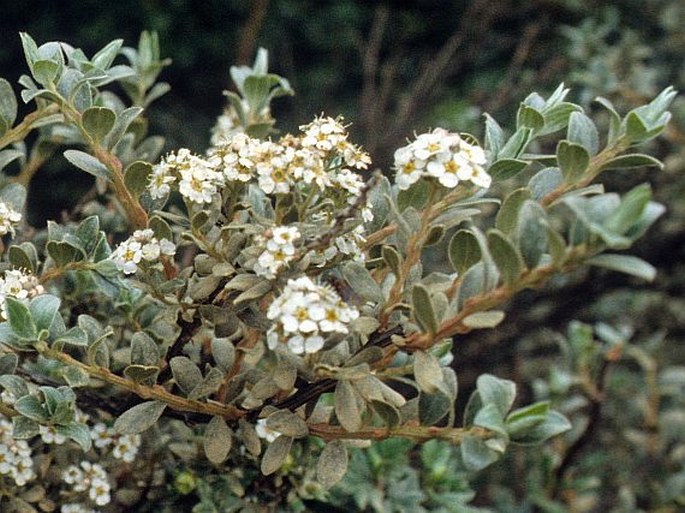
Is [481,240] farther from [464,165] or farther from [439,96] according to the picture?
[439,96]

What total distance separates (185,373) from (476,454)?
271mm

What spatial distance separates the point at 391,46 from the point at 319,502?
2.08 m

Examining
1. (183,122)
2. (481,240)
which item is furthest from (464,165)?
(183,122)

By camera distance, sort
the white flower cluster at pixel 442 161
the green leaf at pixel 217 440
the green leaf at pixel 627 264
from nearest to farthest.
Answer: the green leaf at pixel 627 264 < the white flower cluster at pixel 442 161 < the green leaf at pixel 217 440

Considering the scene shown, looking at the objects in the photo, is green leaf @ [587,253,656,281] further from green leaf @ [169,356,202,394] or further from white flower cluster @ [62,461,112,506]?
white flower cluster @ [62,461,112,506]

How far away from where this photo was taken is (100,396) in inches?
38.3

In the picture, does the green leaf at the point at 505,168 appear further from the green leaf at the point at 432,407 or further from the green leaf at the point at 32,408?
the green leaf at the point at 32,408

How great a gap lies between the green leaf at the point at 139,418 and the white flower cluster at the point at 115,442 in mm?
134

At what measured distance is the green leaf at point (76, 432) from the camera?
2.63 ft

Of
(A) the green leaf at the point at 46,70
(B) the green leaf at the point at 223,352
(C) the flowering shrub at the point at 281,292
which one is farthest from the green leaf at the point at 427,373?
(A) the green leaf at the point at 46,70

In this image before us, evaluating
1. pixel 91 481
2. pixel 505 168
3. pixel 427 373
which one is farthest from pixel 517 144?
pixel 91 481

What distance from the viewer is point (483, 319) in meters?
0.70

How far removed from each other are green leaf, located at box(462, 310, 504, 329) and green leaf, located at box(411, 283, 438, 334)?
0.03 meters

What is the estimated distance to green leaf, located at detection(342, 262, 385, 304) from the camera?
0.78m
